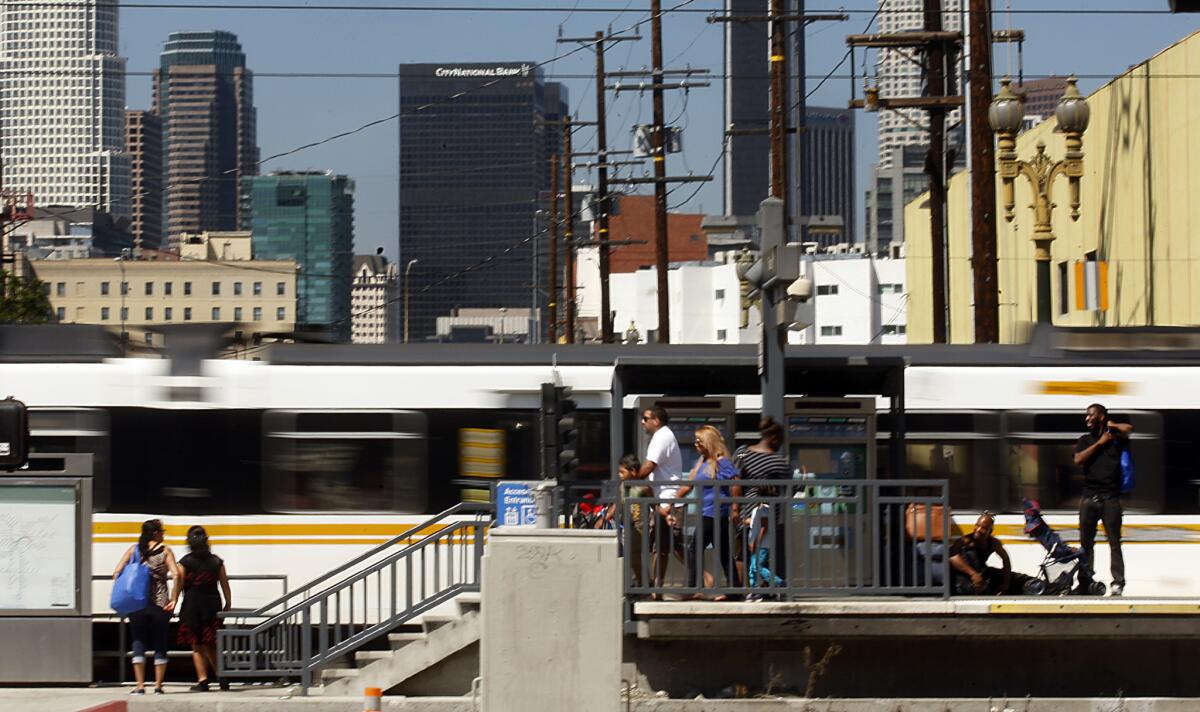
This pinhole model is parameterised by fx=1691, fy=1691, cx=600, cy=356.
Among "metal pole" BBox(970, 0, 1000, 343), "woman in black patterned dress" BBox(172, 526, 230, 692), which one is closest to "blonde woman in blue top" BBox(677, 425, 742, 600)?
"woman in black patterned dress" BBox(172, 526, 230, 692)

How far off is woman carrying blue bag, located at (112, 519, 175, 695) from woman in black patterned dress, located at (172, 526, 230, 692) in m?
0.18

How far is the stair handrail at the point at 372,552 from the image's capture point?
49.3ft

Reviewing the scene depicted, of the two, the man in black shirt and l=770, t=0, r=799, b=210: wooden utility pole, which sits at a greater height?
l=770, t=0, r=799, b=210: wooden utility pole

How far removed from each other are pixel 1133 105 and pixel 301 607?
19468mm

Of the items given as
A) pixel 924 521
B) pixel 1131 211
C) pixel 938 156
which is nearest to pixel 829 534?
pixel 924 521

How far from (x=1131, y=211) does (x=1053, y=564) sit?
16.2 metres

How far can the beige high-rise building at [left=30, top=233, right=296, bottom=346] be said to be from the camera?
180 m

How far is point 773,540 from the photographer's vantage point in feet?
40.8

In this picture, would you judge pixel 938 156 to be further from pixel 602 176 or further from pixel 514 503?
pixel 602 176

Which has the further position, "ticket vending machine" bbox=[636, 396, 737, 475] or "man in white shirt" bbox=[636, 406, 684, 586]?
"ticket vending machine" bbox=[636, 396, 737, 475]

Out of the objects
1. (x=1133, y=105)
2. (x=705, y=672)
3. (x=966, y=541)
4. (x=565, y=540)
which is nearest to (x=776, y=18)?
(x=1133, y=105)

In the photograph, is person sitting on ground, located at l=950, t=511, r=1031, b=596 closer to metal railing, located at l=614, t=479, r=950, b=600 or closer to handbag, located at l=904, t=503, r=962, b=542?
handbag, located at l=904, t=503, r=962, b=542

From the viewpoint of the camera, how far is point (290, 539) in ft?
54.7

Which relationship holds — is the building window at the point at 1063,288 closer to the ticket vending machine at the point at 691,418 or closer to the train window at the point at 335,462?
the ticket vending machine at the point at 691,418
